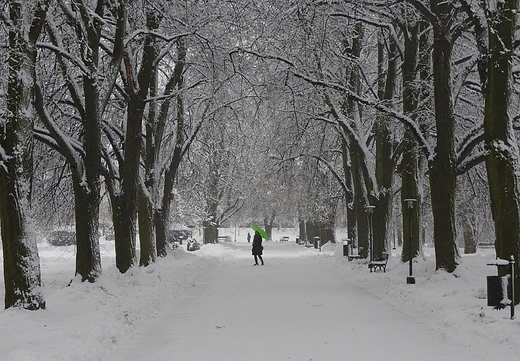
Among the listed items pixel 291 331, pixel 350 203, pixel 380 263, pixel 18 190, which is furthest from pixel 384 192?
pixel 18 190

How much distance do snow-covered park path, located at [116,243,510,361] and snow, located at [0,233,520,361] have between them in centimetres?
2

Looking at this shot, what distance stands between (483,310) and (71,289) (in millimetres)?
8120

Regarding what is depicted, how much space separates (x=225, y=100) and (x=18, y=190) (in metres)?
14.8

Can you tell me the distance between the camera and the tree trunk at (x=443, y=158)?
17.1 meters

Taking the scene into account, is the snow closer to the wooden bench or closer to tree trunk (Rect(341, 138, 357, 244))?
the wooden bench

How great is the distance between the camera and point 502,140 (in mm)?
12188

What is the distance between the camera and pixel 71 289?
46.2ft

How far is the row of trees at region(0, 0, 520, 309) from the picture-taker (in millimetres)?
11414

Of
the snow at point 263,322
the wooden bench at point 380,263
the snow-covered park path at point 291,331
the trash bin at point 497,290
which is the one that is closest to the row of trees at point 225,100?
the trash bin at point 497,290

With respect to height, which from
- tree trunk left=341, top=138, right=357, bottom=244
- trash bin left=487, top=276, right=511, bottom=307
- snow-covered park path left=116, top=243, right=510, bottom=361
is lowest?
snow-covered park path left=116, top=243, right=510, bottom=361

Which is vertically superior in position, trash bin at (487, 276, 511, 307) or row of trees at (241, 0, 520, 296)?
row of trees at (241, 0, 520, 296)

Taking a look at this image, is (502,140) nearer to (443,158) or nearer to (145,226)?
(443,158)

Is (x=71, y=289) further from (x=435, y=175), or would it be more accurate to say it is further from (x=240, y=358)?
(x=435, y=175)

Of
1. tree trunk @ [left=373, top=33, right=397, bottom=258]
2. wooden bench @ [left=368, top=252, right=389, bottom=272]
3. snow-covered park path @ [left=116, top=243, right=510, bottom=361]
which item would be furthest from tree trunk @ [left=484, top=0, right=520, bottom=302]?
tree trunk @ [left=373, top=33, right=397, bottom=258]
